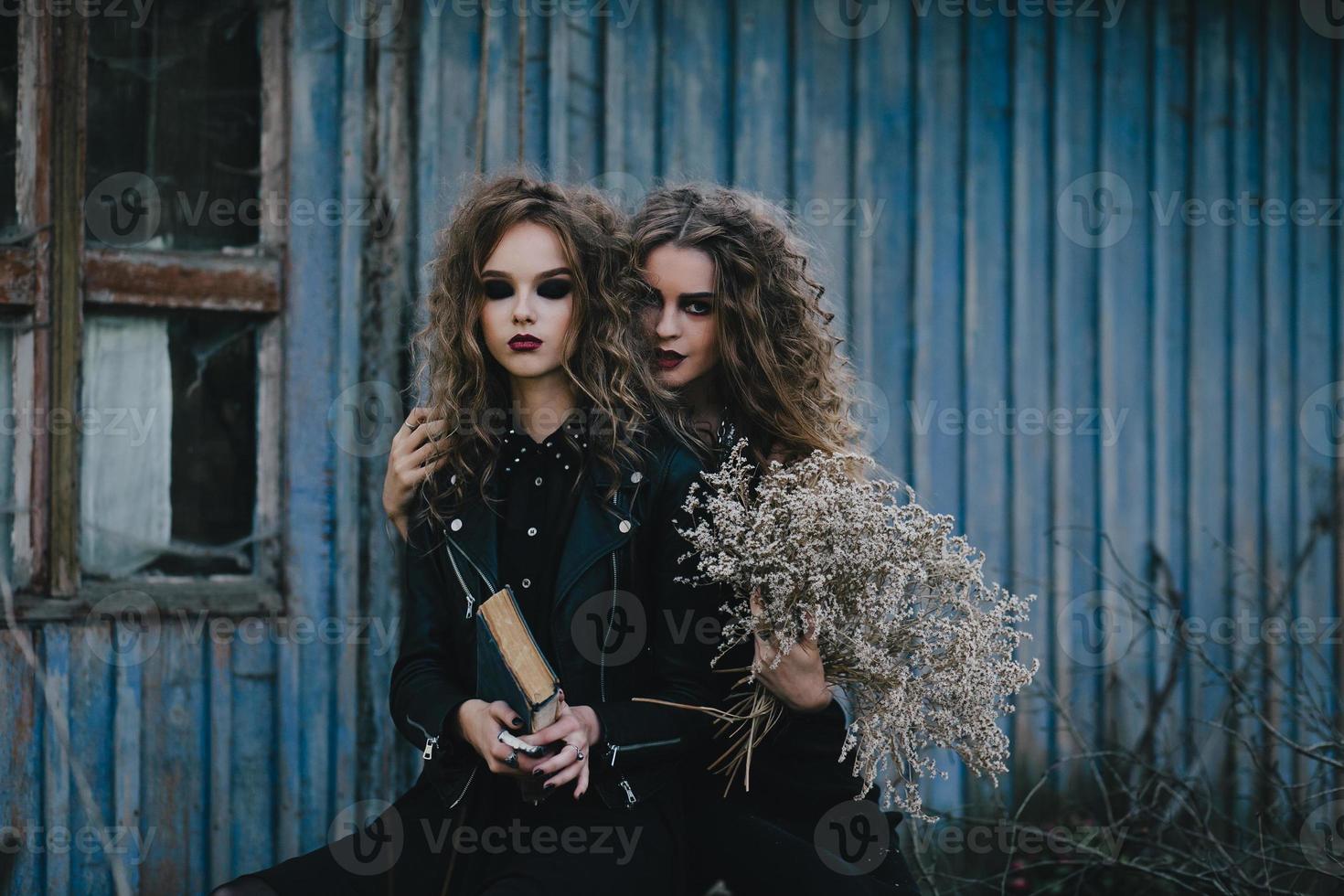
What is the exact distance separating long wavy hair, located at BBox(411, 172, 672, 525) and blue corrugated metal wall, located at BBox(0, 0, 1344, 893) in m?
1.18

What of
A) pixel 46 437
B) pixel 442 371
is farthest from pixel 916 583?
pixel 46 437

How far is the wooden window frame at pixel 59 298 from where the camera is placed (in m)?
3.44

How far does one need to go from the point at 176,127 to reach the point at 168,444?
3.24 feet

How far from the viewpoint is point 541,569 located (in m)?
2.52

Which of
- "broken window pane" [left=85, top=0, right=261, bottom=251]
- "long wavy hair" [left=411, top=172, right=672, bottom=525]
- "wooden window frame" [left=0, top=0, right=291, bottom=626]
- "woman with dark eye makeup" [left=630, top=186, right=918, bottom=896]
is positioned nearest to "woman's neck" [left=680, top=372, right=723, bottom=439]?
"woman with dark eye makeup" [left=630, top=186, right=918, bottom=896]

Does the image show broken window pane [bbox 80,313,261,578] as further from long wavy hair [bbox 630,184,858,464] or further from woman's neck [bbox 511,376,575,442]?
long wavy hair [bbox 630,184,858,464]

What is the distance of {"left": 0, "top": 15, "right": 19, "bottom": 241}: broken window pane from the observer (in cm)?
349

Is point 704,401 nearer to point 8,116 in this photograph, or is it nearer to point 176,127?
point 176,127

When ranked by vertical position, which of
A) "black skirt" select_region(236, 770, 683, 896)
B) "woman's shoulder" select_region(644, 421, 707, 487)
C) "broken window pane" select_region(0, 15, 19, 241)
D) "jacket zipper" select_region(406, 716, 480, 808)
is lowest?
"black skirt" select_region(236, 770, 683, 896)

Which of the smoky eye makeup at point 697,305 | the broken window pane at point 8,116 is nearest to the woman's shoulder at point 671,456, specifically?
the smoky eye makeup at point 697,305

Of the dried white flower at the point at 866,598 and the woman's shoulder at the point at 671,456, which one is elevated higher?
the woman's shoulder at the point at 671,456

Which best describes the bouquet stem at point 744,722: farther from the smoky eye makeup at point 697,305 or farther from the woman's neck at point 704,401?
the smoky eye makeup at point 697,305

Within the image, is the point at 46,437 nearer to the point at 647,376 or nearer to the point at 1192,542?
the point at 647,376

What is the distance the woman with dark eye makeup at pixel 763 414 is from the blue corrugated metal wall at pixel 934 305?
3.90ft
